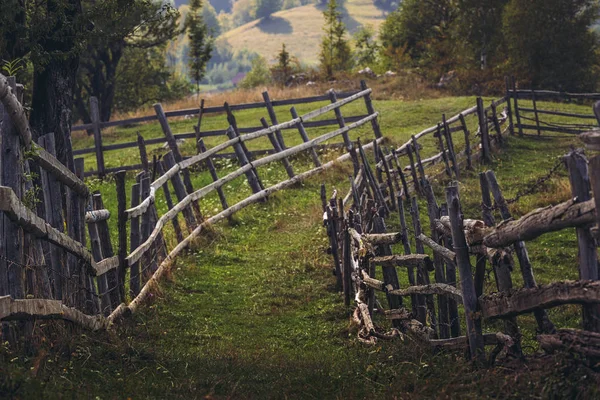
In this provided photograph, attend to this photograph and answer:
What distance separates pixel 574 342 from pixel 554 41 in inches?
1167

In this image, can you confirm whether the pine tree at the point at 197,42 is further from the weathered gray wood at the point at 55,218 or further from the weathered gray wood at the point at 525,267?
the weathered gray wood at the point at 525,267

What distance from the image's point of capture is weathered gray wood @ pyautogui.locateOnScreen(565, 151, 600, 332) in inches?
179

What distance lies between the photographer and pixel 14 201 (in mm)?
5176

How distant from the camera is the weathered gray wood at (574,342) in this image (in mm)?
4461

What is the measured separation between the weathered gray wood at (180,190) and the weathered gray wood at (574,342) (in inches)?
319

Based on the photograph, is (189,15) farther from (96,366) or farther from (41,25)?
(96,366)

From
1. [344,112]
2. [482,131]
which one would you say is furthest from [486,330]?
[344,112]

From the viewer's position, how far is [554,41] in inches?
1266

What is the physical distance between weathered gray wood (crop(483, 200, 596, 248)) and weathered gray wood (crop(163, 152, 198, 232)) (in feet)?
25.0

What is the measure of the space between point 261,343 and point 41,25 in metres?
5.62

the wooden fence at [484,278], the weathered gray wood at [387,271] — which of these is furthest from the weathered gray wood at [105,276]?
the weathered gray wood at [387,271]

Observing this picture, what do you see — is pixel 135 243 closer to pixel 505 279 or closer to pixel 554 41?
pixel 505 279

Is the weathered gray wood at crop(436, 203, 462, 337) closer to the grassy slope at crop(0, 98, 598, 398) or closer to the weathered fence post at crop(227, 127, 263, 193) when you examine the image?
the grassy slope at crop(0, 98, 598, 398)

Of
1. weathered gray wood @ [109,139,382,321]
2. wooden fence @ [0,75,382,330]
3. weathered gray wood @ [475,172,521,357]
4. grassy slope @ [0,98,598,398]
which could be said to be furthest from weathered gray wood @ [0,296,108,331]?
weathered gray wood @ [475,172,521,357]
